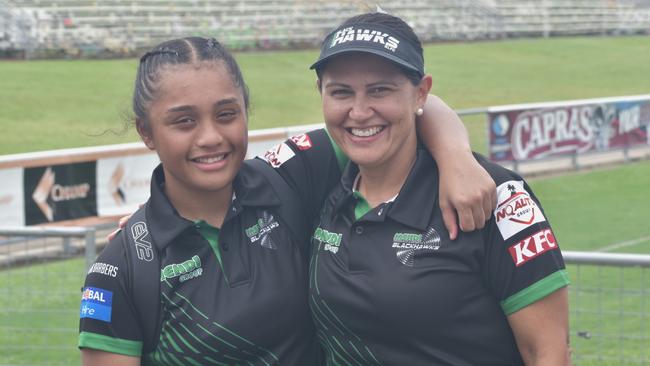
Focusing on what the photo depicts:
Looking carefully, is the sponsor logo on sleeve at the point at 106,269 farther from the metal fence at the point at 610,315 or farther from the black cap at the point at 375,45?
the metal fence at the point at 610,315

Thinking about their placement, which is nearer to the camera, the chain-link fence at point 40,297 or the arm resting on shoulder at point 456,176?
the arm resting on shoulder at point 456,176

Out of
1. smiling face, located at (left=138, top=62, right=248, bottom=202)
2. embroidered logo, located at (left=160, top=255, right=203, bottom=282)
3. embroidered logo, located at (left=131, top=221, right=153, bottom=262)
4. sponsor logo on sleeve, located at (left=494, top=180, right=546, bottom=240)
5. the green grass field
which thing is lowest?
the green grass field

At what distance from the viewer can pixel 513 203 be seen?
3.16 m

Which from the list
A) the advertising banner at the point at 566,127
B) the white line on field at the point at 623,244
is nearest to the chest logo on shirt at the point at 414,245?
the white line on field at the point at 623,244

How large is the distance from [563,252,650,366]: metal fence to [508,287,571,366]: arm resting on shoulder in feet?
6.44

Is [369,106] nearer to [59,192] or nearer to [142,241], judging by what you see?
[142,241]

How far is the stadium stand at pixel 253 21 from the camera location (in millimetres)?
30453

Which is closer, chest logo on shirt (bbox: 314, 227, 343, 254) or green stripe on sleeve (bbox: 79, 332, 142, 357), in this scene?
green stripe on sleeve (bbox: 79, 332, 142, 357)

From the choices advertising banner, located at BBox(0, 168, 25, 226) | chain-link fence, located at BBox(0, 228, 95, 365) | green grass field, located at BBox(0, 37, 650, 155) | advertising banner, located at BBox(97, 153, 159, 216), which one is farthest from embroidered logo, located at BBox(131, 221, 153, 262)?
green grass field, located at BBox(0, 37, 650, 155)

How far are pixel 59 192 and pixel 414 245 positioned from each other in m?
9.37

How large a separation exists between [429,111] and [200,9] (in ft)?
104

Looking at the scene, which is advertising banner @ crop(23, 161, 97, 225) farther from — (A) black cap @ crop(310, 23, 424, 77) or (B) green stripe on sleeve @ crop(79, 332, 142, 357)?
(A) black cap @ crop(310, 23, 424, 77)

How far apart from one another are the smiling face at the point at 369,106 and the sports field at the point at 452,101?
679mm

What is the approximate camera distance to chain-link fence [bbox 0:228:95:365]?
6.83 metres
